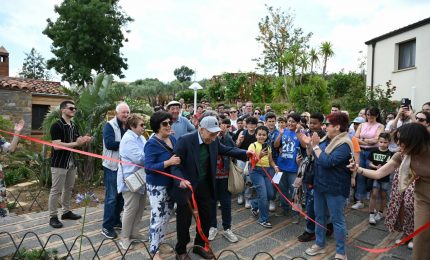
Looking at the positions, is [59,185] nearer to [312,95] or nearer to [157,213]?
[157,213]

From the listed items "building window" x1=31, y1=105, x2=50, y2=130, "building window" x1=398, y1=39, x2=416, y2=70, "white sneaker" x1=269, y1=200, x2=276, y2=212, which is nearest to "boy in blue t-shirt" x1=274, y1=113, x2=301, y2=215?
"white sneaker" x1=269, y1=200, x2=276, y2=212

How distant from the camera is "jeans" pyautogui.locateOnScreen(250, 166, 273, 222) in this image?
16.7 feet

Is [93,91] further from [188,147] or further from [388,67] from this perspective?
[388,67]

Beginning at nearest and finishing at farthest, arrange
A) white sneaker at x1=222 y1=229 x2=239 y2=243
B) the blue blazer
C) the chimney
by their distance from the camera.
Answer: the blue blazer
white sneaker at x1=222 y1=229 x2=239 y2=243
the chimney

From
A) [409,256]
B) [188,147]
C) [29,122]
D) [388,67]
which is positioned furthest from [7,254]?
[388,67]

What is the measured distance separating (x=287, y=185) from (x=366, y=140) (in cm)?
172

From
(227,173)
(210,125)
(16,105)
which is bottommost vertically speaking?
(227,173)

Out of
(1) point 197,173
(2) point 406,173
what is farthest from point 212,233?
(2) point 406,173

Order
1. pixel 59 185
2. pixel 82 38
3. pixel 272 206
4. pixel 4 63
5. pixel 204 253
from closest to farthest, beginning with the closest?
1. pixel 204 253
2. pixel 59 185
3. pixel 272 206
4. pixel 4 63
5. pixel 82 38

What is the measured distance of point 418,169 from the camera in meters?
3.00

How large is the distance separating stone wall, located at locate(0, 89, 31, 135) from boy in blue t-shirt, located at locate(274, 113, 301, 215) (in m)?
13.1

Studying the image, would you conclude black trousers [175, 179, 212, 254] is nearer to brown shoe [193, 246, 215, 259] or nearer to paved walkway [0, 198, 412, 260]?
brown shoe [193, 246, 215, 259]

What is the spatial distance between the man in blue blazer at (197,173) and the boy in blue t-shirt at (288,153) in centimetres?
193

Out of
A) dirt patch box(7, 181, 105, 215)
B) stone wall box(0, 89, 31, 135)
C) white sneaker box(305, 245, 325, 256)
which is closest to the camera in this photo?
white sneaker box(305, 245, 325, 256)
